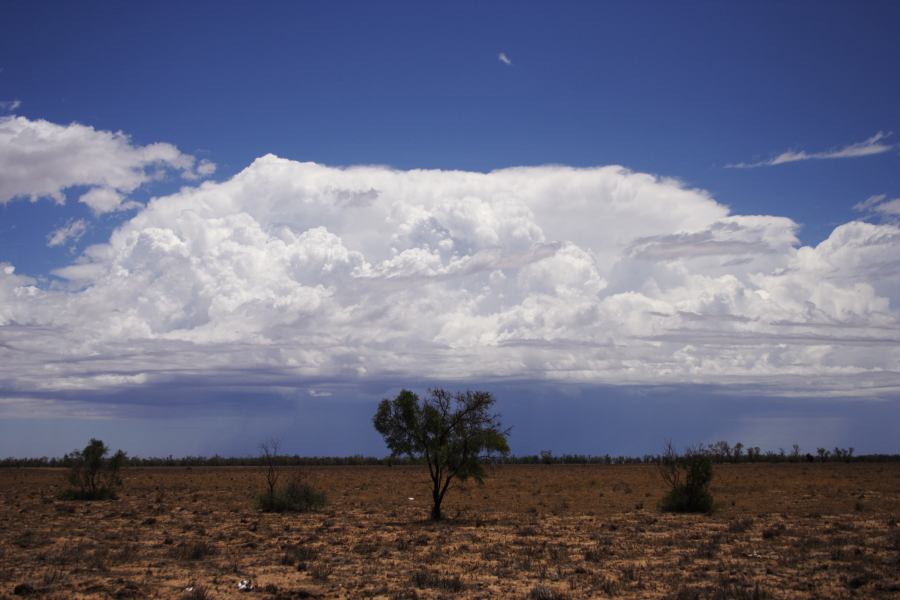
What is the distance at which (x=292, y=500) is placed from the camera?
1789 inches

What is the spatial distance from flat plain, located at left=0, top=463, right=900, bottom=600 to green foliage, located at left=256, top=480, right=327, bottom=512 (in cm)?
107

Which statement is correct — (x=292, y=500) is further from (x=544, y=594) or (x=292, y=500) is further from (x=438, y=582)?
(x=544, y=594)

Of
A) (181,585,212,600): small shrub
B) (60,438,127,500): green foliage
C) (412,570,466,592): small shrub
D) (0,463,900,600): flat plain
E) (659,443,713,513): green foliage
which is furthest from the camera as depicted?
(60,438,127,500): green foliage

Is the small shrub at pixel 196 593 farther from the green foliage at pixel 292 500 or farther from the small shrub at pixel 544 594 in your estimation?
the green foliage at pixel 292 500

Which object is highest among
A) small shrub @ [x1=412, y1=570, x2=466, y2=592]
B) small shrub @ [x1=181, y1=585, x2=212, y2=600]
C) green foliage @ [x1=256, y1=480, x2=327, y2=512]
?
small shrub @ [x1=181, y1=585, x2=212, y2=600]

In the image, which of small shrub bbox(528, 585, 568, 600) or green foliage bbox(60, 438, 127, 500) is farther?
green foliage bbox(60, 438, 127, 500)

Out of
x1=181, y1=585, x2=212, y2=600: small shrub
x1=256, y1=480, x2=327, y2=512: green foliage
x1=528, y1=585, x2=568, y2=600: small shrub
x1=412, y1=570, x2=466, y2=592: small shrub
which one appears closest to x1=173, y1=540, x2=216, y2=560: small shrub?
x1=181, y1=585, x2=212, y2=600: small shrub

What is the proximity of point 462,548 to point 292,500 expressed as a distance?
19938mm

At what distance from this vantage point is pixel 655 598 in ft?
63.5

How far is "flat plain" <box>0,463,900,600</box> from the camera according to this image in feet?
67.9

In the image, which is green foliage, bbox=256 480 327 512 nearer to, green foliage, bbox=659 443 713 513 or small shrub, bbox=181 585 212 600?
green foliage, bbox=659 443 713 513

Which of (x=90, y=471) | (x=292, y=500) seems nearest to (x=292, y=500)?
(x=292, y=500)

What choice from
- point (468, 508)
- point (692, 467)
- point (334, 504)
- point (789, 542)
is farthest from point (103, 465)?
point (789, 542)

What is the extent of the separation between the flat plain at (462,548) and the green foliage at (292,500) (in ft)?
3.52
